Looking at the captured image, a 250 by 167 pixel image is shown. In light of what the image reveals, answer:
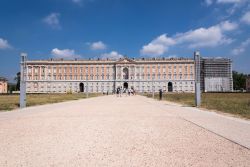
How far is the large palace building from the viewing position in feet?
378

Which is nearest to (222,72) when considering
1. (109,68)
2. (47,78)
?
(109,68)

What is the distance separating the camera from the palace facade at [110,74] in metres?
115

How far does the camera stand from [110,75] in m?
Result: 116

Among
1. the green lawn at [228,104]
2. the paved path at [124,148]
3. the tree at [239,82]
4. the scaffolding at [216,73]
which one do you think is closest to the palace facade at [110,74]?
the scaffolding at [216,73]

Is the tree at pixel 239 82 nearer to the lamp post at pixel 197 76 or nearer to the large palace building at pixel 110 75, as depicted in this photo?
the large palace building at pixel 110 75

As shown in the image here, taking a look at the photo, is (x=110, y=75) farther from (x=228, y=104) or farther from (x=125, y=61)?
(x=228, y=104)

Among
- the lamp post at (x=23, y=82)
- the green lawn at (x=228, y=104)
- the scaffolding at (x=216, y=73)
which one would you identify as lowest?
the green lawn at (x=228, y=104)

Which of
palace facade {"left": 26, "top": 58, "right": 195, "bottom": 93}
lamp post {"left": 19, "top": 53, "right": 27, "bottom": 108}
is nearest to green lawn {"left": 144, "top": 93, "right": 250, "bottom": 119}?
lamp post {"left": 19, "top": 53, "right": 27, "bottom": 108}

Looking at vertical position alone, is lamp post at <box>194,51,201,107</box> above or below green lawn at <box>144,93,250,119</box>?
above

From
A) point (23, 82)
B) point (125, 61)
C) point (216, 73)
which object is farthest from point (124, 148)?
point (216, 73)

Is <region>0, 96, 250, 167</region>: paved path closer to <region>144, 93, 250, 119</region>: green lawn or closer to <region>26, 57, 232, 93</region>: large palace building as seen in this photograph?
<region>144, 93, 250, 119</region>: green lawn

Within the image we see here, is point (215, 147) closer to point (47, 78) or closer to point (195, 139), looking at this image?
point (195, 139)

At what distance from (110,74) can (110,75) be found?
46 cm

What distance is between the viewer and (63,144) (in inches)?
254
